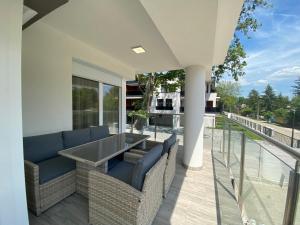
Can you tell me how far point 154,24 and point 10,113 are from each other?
1.74 m

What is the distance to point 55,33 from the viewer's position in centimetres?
275

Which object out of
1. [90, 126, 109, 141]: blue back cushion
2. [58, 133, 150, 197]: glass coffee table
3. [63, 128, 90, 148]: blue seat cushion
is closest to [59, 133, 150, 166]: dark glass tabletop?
[58, 133, 150, 197]: glass coffee table

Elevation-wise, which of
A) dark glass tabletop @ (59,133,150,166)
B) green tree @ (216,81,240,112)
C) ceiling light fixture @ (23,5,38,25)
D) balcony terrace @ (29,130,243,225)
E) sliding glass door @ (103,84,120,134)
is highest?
green tree @ (216,81,240,112)

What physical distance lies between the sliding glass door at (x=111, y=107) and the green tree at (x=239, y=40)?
5107mm

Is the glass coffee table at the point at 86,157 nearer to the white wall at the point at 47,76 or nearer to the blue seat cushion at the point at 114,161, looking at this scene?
the blue seat cushion at the point at 114,161

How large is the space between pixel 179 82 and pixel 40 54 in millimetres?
7117

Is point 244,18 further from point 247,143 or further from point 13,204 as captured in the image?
point 13,204

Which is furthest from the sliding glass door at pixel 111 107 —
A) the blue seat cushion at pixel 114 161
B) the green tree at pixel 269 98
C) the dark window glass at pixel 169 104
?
the green tree at pixel 269 98

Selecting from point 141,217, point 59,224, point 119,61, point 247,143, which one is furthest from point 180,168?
point 119,61

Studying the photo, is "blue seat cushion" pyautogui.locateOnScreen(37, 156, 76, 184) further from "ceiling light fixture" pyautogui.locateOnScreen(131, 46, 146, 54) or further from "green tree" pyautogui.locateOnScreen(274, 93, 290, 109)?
"green tree" pyautogui.locateOnScreen(274, 93, 290, 109)

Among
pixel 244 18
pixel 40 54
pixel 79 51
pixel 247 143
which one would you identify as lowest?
pixel 247 143

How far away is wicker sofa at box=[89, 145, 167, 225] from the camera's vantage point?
4.85 ft

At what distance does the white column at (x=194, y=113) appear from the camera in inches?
136

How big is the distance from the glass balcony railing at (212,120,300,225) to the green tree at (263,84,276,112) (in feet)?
89.9
